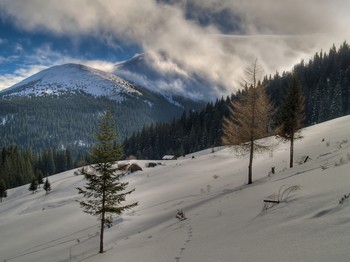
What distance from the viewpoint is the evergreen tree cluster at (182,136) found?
123606 mm

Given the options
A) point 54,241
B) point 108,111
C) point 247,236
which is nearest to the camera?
point 247,236

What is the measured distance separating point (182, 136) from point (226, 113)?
2208 centimetres

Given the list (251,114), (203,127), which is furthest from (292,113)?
(203,127)

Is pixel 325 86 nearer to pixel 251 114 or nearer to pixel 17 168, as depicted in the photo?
pixel 251 114

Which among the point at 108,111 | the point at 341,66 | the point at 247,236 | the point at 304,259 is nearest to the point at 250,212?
the point at 247,236

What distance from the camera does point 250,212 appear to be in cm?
1018

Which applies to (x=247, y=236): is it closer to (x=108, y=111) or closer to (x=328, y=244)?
(x=328, y=244)

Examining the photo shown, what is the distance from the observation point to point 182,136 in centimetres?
13400

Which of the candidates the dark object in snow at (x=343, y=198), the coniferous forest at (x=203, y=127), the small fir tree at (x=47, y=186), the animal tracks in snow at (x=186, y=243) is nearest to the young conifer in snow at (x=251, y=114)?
the animal tracks in snow at (x=186, y=243)

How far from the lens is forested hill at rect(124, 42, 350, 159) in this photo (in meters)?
111

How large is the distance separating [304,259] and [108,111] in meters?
14.6

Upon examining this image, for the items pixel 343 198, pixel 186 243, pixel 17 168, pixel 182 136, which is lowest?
pixel 186 243

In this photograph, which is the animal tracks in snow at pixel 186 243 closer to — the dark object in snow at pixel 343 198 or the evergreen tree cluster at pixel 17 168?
the dark object in snow at pixel 343 198

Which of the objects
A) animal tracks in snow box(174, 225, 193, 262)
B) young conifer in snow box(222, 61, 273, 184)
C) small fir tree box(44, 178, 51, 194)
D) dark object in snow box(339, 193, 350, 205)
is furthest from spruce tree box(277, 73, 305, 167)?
small fir tree box(44, 178, 51, 194)
